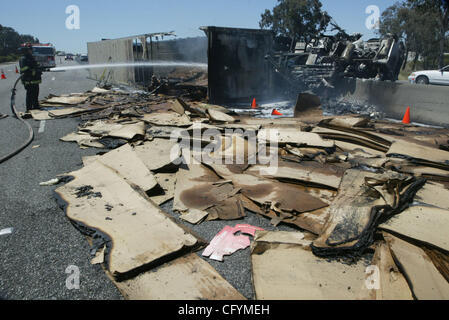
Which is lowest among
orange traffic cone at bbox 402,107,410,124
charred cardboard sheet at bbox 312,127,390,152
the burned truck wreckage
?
charred cardboard sheet at bbox 312,127,390,152

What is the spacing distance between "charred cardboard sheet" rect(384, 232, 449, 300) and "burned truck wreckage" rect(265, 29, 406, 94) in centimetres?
973

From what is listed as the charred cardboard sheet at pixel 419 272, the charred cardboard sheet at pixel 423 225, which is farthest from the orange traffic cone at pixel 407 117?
the charred cardboard sheet at pixel 419 272

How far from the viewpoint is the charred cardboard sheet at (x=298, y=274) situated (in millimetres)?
2168

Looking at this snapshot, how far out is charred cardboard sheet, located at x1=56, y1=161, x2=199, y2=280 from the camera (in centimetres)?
244

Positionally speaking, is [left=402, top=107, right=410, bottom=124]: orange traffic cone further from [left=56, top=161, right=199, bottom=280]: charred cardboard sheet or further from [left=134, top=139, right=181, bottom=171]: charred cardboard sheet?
[left=56, top=161, right=199, bottom=280]: charred cardboard sheet

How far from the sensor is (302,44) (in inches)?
560

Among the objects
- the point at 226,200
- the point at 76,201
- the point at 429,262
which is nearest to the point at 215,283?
the point at 226,200

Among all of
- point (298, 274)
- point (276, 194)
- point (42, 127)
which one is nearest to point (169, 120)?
point (42, 127)

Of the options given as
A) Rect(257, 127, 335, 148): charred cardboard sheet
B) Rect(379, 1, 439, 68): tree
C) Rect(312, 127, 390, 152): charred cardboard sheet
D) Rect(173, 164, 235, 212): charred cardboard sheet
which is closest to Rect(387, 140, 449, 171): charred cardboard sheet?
Rect(312, 127, 390, 152): charred cardboard sheet

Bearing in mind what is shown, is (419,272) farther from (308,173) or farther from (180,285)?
(308,173)

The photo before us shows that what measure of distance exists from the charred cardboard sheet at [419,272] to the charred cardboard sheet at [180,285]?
126cm

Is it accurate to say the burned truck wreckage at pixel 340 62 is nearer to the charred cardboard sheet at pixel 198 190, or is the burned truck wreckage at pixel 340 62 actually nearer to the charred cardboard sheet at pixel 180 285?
the charred cardboard sheet at pixel 198 190

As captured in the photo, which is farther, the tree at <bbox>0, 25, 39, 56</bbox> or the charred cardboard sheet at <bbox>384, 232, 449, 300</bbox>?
the tree at <bbox>0, 25, 39, 56</bbox>

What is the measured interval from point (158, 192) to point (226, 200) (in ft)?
2.99
